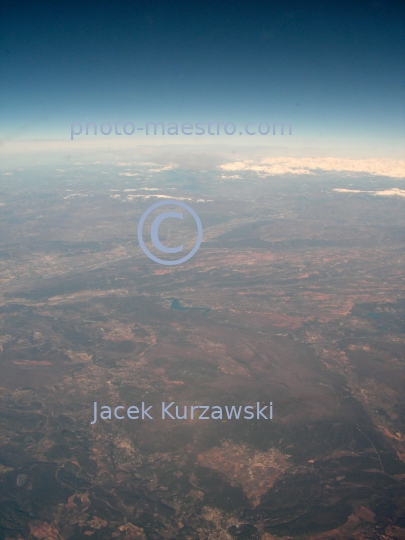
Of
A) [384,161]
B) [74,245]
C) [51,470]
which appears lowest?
[51,470]

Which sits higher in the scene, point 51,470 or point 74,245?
point 74,245

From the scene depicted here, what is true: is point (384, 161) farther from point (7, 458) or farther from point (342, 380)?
point (7, 458)

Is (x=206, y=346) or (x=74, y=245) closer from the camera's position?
(x=206, y=346)

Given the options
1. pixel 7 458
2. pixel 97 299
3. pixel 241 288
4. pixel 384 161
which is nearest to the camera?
pixel 7 458

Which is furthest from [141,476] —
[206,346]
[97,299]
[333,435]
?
[97,299]

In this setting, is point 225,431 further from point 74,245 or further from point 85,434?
point 74,245

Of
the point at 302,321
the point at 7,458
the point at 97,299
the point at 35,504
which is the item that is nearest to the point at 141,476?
the point at 35,504

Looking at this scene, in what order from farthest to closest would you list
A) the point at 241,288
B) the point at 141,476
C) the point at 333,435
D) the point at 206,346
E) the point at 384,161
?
1. the point at 384,161
2. the point at 241,288
3. the point at 206,346
4. the point at 333,435
5. the point at 141,476

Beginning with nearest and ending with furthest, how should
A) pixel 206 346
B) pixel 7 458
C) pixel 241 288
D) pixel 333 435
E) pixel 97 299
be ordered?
pixel 7 458
pixel 333 435
pixel 206 346
pixel 97 299
pixel 241 288

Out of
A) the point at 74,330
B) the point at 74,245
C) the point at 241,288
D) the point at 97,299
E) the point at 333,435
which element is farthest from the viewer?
the point at 74,245
